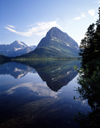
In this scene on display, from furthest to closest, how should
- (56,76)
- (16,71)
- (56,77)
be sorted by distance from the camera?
(16,71)
(56,76)
(56,77)

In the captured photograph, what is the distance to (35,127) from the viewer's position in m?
11.2

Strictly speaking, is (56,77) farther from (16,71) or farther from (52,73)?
(16,71)

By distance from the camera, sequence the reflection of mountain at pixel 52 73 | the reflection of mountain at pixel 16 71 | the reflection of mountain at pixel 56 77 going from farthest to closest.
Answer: the reflection of mountain at pixel 16 71
the reflection of mountain at pixel 52 73
the reflection of mountain at pixel 56 77

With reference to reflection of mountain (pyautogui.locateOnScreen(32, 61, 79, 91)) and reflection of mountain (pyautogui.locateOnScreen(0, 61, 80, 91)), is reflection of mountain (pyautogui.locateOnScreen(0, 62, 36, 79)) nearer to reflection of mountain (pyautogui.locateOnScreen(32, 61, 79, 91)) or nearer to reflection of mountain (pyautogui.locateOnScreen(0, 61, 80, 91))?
reflection of mountain (pyautogui.locateOnScreen(0, 61, 80, 91))

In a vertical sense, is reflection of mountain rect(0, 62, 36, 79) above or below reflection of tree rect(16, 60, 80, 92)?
above

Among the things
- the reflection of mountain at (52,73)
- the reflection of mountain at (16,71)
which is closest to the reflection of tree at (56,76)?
the reflection of mountain at (52,73)

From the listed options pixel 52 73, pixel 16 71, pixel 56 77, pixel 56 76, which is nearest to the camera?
pixel 56 77

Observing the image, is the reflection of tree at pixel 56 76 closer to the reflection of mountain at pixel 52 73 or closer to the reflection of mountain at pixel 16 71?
the reflection of mountain at pixel 52 73

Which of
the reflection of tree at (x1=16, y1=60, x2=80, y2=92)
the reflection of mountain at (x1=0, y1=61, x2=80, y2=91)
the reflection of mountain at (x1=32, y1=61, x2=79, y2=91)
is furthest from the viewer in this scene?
the reflection of mountain at (x1=0, y1=61, x2=80, y2=91)

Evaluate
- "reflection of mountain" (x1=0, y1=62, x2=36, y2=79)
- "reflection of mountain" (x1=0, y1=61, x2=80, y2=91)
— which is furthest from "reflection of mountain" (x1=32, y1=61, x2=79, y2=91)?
"reflection of mountain" (x1=0, y1=62, x2=36, y2=79)

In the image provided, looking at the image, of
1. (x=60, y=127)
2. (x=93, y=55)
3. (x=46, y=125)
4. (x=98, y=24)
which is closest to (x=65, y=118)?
(x=60, y=127)

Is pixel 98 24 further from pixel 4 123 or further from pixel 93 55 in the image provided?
pixel 4 123

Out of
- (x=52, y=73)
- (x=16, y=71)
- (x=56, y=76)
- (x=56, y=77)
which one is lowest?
(x=56, y=77)

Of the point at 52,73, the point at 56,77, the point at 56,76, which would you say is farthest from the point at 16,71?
the point at 56,77
